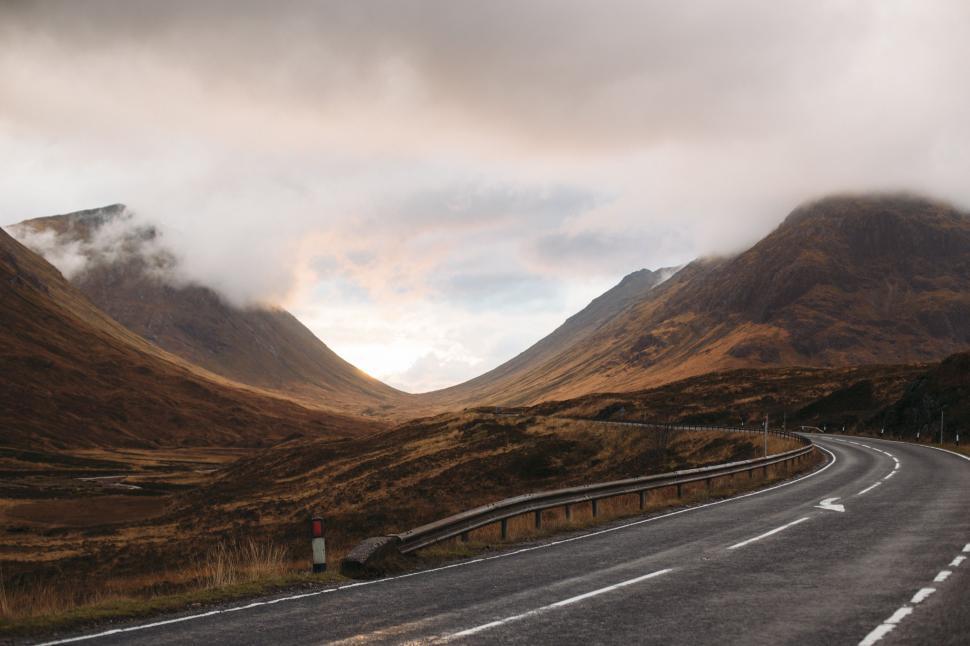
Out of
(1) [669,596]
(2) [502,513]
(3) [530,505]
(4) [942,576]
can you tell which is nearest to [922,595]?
(4) [942,576]

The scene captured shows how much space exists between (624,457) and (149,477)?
256 ft

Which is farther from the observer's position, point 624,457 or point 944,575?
point 624,457

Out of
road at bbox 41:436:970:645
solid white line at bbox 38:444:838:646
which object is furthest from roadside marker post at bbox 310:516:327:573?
road at bbox 41:436:970:645

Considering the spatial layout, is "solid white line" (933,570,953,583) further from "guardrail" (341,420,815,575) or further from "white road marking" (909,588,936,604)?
"guardrail" (341,420,815,575)

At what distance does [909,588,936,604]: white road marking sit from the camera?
904 centimetres

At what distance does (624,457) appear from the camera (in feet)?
195

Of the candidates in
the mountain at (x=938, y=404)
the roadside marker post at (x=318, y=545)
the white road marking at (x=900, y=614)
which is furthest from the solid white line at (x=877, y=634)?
the mountain at (x=938, y=404)

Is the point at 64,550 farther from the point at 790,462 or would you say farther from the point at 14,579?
the point at 790,462

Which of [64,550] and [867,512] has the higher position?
[867,512]

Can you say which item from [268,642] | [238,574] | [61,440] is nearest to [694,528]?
[238,574]

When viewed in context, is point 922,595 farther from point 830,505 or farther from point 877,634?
point 830,505

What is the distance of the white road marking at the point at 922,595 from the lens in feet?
29.7

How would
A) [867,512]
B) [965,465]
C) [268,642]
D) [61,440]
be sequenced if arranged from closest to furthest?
[268,642] < [867,512] < [965,465] < [61,440]

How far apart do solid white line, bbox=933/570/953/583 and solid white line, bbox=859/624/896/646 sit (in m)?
2.86
